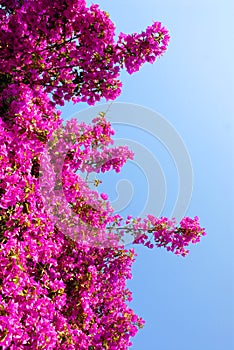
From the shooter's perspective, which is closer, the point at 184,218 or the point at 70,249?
the point at 70,249

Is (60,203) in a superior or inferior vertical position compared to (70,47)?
inferior

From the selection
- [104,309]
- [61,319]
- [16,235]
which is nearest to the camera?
[16,235]

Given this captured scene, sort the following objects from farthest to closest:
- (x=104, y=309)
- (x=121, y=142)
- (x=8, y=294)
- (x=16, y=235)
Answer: (x=121, y=142)
(x=104, y=309)
(x=16, y=235)
(x=8, y=294)

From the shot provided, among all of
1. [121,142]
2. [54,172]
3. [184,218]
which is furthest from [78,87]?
[184,218]

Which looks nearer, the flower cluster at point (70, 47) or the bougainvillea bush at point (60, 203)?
the bougainvillea bush at point (60, 203)

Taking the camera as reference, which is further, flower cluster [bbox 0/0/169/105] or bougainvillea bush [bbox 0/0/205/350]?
flower cluster [bbox 0/0/169/105]

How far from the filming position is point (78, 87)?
870 centimetres

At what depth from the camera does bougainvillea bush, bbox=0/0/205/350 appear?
6.74 meters

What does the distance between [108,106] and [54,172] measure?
9.25 feet

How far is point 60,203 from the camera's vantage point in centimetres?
900

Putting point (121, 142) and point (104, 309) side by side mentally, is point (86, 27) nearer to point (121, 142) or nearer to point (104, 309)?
point (121, 142)

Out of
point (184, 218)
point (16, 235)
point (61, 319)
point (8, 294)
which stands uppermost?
point (184, 218)

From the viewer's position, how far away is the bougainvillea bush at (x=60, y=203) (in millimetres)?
6738

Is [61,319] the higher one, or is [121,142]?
[121,142]
